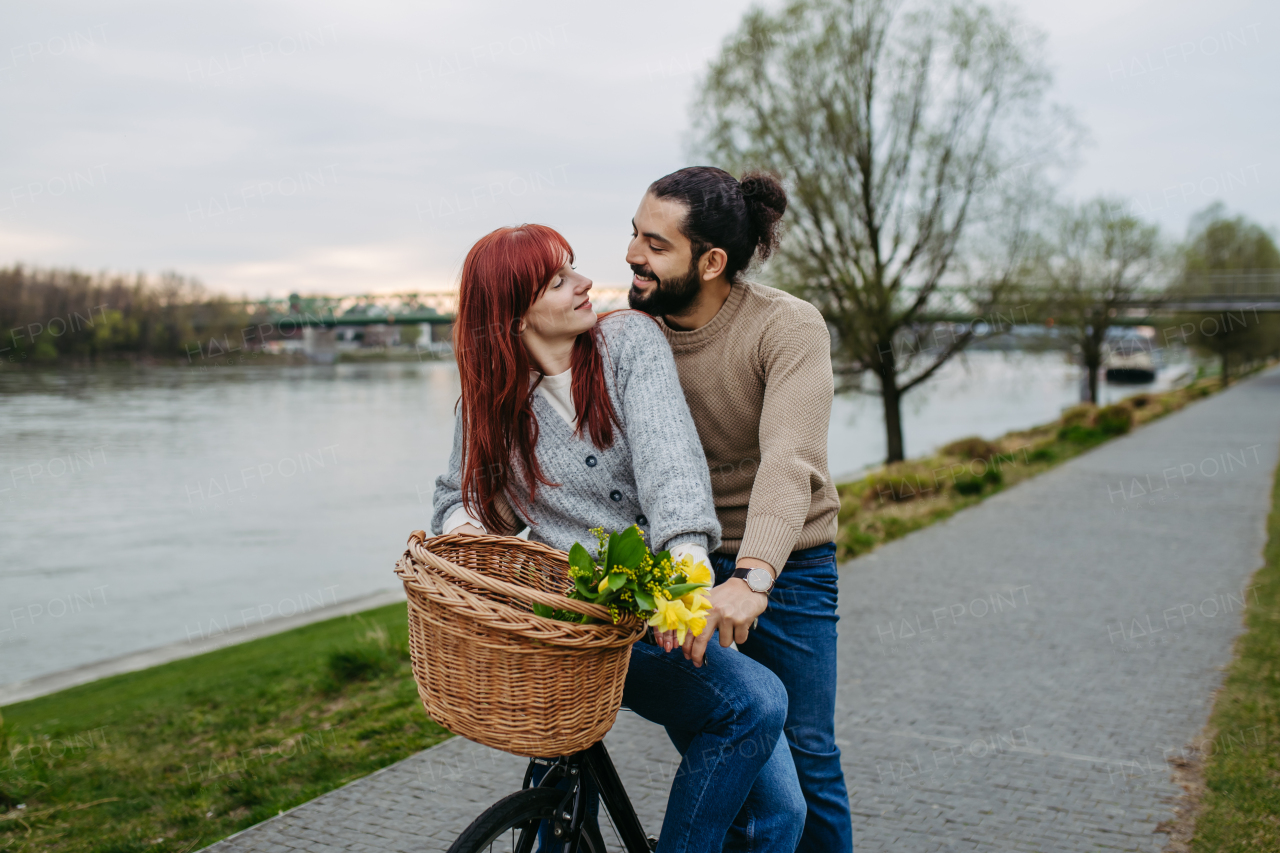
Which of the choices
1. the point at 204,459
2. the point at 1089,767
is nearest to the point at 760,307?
the point at 1089,767

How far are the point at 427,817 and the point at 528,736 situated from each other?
6.73 ft

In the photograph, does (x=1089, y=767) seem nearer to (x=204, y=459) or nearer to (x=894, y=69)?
(x=894, y=69)

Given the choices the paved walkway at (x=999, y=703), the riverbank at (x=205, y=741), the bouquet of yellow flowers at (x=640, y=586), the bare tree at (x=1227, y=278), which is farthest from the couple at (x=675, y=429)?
the bare tree at (x=1227, y=278)

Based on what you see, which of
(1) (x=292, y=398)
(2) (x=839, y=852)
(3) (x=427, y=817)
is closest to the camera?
(2) (x=839, y=852)

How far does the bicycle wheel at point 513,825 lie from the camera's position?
173cm

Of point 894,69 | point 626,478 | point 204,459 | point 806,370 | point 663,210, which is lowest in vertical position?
point 204,459

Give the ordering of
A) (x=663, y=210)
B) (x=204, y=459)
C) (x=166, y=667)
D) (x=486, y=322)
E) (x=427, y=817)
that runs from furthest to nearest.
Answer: (x=204, y=459) → (x=166, y=667) → (x=427, y=817) → (x=663, y=210) → (x=486, y=322)

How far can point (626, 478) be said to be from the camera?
6.45 ft

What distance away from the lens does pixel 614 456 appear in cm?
194

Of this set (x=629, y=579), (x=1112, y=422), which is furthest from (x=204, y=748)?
(x=1112, y=422)

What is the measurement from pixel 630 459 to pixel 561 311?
32 cm

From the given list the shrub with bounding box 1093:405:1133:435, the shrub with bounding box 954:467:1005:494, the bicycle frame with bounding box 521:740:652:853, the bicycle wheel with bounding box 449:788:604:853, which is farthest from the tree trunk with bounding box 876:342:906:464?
the bicycle wheel with bounding box 449:788:604:853

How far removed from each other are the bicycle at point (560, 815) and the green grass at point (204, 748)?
6.33 feet

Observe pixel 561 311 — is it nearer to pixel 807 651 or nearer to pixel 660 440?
pixel 660 440
